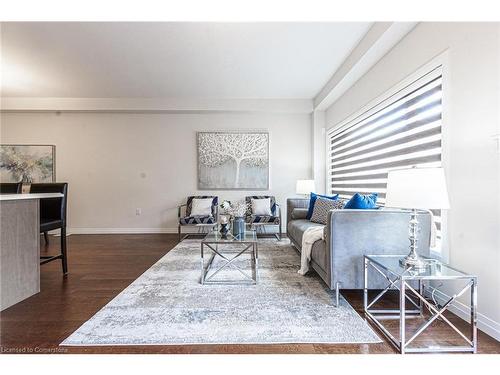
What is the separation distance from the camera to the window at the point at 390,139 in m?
2.16

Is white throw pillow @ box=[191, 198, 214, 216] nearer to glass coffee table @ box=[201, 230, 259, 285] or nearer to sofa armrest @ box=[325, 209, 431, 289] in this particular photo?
glass coffee table @ box=[201, 230, 259, 285]

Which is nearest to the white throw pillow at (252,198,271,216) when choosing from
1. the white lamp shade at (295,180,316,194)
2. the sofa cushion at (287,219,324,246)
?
the white lamp shade at (295,180,316,194)

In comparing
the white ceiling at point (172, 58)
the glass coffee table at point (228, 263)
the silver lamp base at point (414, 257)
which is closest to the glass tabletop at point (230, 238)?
the glass coffee table at point (228, 263)

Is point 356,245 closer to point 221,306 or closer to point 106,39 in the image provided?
point 221,306

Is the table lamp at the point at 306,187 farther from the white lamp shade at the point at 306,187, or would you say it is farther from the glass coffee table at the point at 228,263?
the glass coffee table at the point at 228,263

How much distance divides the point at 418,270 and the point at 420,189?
0.52 m

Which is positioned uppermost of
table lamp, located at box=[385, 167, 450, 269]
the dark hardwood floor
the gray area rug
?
table lamp, located at box=[385, 167, 450, 269]

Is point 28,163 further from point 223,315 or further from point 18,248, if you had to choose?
point 223,315

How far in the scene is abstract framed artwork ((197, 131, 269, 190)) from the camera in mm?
5051

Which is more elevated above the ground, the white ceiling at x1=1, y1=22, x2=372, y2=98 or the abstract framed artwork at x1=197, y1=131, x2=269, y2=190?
the white ceiling at x1=1, y1=22, x2=372, y2=98

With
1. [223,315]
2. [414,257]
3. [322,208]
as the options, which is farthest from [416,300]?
[223,315]

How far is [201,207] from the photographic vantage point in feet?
15.3

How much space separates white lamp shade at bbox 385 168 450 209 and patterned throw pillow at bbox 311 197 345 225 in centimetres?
147

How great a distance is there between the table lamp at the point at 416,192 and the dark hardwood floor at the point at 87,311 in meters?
0.58
